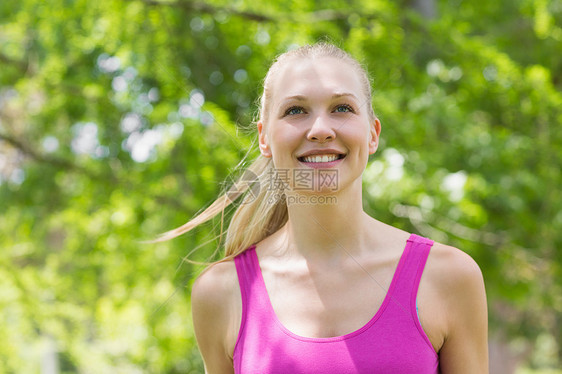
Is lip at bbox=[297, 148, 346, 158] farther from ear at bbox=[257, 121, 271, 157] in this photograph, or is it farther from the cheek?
ear at bbox=[257, 121, 271, 157]

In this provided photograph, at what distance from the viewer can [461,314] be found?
1.51m

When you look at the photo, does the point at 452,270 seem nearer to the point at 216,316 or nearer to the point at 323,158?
the point at 323,158

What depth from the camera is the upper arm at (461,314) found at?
59.5 inches

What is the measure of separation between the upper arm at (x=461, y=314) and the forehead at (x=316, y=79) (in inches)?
19.0

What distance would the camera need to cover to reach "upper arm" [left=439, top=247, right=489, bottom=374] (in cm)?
151

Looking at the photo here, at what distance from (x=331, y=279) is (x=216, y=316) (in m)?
0.31

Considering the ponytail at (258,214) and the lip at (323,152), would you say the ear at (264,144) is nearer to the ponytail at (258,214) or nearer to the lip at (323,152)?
the ponytail at (258,214)

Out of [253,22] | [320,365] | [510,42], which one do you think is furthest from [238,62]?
[320,365]

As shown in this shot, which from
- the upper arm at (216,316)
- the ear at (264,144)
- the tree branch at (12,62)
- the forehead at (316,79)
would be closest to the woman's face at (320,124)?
the forehead at (316,79)

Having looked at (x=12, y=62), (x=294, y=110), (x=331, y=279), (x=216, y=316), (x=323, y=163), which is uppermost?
(x=12, y=62)

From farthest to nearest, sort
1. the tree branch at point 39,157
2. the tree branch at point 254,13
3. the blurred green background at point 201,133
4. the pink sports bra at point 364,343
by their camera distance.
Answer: the tree branch at point 39,157 < the tree branch at point 254,13 < the blurred green background at point 201,133 < the pink sports bra at point 364,343

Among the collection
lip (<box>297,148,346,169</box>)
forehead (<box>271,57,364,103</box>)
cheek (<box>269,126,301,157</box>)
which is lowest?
lip (<box>297,148,346,169</box>)

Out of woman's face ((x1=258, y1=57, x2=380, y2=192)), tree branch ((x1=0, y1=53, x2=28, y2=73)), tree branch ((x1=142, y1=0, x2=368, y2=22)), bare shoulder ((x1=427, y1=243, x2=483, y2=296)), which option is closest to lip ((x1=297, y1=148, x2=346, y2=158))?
woman's face ((x1=258, y1=57, x2=380, y2=192))

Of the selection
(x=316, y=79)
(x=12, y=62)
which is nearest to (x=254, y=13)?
(x=12, y=62)
